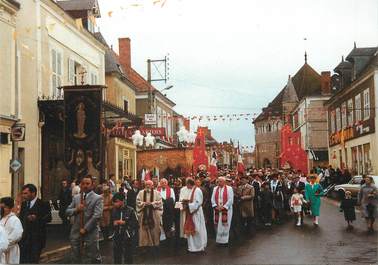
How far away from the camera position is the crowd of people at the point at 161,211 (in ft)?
25.2

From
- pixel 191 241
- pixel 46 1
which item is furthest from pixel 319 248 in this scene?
pixel 46 1

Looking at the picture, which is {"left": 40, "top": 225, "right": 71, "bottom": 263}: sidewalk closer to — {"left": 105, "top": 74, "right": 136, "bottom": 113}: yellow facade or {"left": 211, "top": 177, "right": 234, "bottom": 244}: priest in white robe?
{"left": 211, "top": 177, "right": 234, "bottom": 244}: priest in white robe

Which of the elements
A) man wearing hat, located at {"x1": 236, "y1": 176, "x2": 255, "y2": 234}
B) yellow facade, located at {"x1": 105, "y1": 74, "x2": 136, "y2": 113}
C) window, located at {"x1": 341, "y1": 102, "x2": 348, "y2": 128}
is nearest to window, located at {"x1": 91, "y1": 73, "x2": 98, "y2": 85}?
yellow facade, located at {"x1": 105, "y1": 74, "x2": 136, "y2": 113}

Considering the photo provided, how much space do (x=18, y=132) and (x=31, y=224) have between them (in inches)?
58.3

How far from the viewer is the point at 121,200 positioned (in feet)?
27.9

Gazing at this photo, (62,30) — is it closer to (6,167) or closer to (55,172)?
(55,172)

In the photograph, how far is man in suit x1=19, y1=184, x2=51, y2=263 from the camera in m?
7.62

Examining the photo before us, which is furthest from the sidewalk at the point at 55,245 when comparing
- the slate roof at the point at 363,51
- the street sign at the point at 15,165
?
the slate roof at the point at 363,51

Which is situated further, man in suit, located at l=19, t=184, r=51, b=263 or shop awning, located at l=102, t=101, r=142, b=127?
Answer: shop awning, located at l=102, t=101, r=142, b=127

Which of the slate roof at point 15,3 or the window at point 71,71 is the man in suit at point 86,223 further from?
the window at point 71,71

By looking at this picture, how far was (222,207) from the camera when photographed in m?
11.6

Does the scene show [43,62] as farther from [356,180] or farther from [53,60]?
[356,180]

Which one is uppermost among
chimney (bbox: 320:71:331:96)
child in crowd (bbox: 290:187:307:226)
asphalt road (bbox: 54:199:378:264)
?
chimney (bbox: 320:71:331:96)

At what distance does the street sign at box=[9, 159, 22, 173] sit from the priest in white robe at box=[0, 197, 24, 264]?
1191mm
